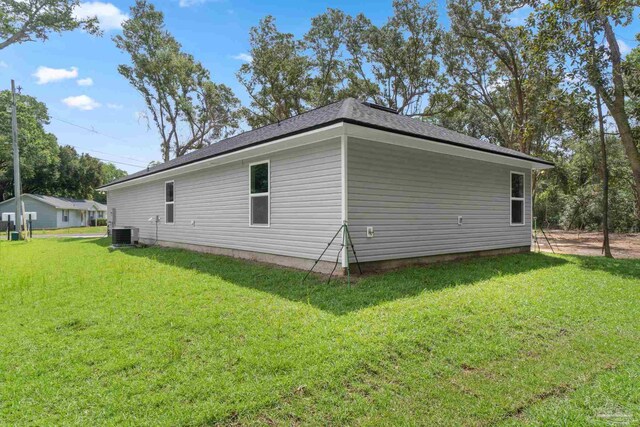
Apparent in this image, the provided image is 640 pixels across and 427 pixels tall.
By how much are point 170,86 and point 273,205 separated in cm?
2054

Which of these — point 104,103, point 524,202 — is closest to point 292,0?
point 524,202

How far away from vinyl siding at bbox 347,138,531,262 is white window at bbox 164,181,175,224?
26.5 feet

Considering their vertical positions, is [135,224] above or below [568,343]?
above

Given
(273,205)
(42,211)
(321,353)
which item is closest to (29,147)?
(42,211)

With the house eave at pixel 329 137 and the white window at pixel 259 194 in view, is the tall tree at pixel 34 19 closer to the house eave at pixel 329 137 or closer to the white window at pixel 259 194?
the house eave at pixel 329 137

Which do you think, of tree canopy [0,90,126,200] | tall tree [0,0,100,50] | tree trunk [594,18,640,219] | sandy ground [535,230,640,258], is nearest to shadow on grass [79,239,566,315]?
sandy ground [535,230,640,258]

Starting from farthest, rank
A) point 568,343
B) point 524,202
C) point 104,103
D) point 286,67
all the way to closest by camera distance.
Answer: point 104,103
point 286,67
point 524,202
point 568,343

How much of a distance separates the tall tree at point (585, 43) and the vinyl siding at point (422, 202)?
3.08m

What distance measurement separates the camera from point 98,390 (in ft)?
8.68

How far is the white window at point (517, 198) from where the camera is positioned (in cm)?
1005

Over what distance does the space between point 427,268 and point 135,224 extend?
511 inches

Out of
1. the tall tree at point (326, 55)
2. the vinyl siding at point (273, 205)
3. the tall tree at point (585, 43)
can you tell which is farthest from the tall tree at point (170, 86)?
the tall tree at point (585, 43)

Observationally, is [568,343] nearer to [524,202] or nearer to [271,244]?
[271,244]

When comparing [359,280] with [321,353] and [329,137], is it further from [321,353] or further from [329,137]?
[321,353]
